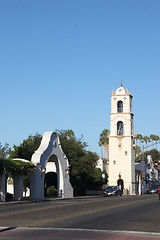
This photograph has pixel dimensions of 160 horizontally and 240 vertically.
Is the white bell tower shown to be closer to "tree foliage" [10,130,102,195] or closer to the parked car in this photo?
the parked car

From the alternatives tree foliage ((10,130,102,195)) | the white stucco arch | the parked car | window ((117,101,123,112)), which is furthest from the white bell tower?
the white stucco arch

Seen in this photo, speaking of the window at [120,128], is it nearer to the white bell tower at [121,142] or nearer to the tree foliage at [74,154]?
the white bell tower at [121,142]

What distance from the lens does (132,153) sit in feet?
258

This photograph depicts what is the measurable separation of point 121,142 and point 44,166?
1398 inches

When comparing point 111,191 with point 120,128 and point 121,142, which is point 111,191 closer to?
point 121,142

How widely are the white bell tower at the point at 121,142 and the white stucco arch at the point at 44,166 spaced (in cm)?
2783

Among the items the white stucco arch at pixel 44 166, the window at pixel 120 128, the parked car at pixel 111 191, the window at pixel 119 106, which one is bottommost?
the parked car at pixel 111 191

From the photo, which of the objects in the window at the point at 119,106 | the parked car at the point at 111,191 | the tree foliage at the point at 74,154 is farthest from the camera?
the window at the point at 119,106

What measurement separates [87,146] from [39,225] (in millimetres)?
41889

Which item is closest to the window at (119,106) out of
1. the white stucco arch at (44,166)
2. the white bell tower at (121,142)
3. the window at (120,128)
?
the white bell tower at (121,142)

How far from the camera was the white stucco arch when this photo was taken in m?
42.2

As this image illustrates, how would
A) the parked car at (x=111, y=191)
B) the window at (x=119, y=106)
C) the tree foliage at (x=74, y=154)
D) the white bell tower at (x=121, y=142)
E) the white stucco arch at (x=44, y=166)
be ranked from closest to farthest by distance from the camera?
the white stucco arch at (x=44, y=166)
the tree foliage at (x=74, y=154)
the parked car at (x=111, y=191)
the white bell tower at (x=121, y=142)
the window at (x=119, y=106)

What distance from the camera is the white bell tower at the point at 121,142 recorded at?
7700cm

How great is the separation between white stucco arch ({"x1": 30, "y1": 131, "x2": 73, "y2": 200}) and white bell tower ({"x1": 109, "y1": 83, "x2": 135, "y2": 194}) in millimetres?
27831
